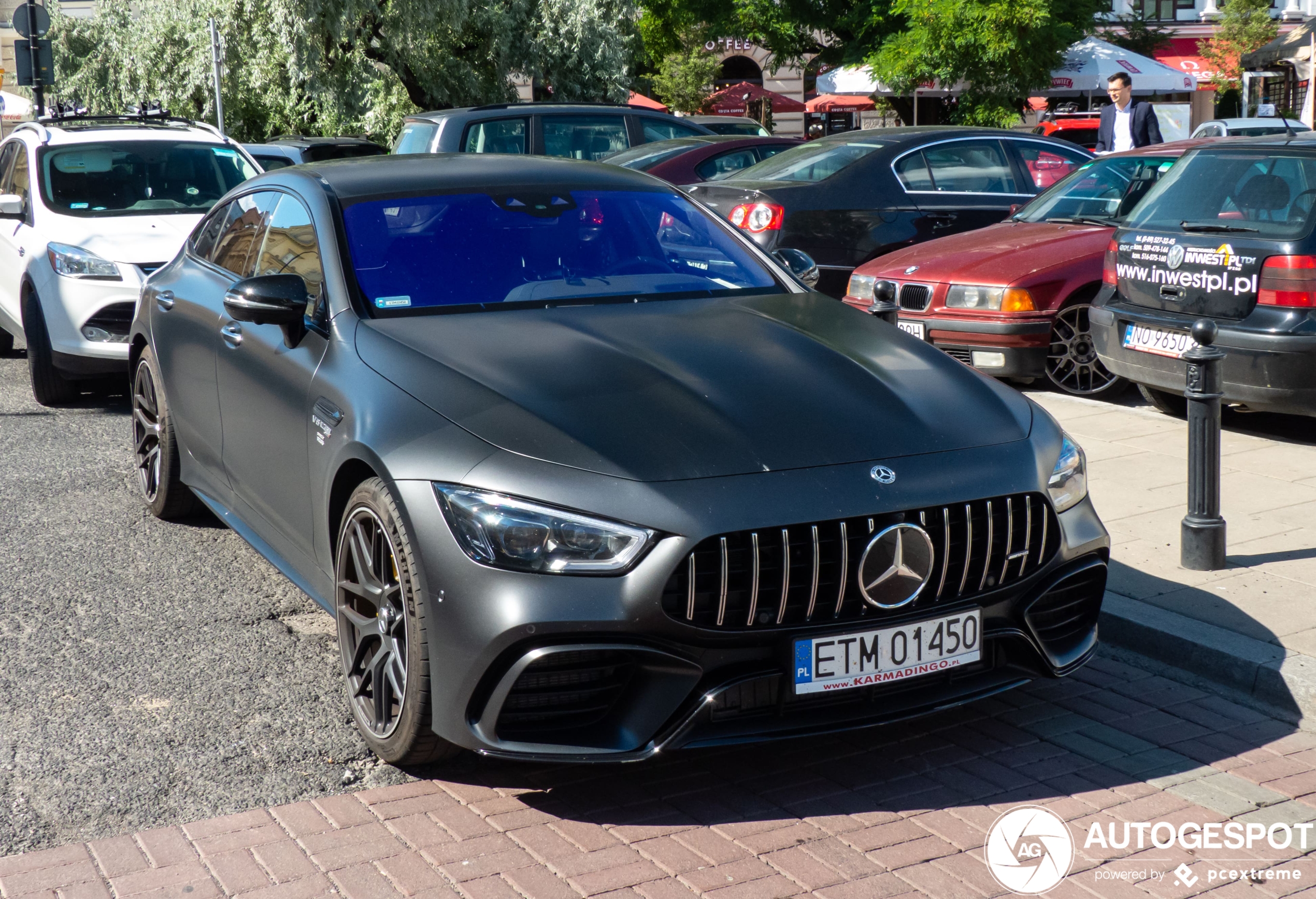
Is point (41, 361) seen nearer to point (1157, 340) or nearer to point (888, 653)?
point (1157, 340)

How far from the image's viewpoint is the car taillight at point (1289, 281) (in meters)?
6.24

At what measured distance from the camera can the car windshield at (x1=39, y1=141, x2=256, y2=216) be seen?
9352 mm

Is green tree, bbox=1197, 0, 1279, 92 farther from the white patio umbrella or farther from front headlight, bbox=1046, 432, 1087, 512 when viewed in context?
front headlight, bbox=1046, 432, 1087, 512

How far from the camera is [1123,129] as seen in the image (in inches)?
547

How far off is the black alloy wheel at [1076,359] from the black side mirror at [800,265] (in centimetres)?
312

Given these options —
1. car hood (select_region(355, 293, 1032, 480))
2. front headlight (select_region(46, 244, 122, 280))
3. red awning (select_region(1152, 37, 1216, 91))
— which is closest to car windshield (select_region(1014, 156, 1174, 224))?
car hood (select_region(355, 293, 1032, 480))

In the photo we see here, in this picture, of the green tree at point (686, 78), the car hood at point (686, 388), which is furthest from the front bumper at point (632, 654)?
the green tree at point (686, 78)

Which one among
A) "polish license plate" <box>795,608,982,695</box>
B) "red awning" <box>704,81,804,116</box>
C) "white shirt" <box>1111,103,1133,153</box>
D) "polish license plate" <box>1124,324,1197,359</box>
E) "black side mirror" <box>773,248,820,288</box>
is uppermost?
"red awning" <box>704,81,804,116</box>

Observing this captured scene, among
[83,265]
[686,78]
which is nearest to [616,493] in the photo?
[83,265]

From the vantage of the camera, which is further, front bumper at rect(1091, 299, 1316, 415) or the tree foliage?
the tree foliage

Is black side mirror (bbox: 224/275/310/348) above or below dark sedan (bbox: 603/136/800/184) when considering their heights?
below

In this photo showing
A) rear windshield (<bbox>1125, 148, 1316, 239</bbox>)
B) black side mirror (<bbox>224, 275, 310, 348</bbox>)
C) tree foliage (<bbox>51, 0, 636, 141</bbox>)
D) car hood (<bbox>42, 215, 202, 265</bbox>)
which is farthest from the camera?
tree foliage (<bbox>51, 0, 636, 141</bbox>)

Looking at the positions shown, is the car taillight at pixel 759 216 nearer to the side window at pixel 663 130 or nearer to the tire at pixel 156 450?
the side window at pixel 663 130

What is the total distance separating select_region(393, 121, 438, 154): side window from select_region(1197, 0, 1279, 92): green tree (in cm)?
3703
